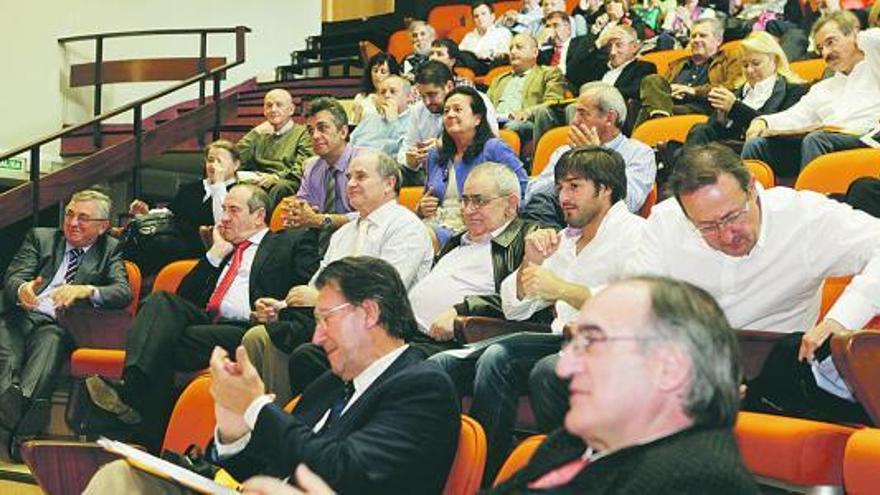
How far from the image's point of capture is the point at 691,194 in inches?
109

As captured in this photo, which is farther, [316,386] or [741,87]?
[741,87]

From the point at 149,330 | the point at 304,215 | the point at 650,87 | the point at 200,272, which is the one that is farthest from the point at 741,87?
the point at 149,330

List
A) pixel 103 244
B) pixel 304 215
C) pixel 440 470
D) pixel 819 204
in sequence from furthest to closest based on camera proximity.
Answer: pixel 103 244, pixel 304 215, pixel 819 204, pixel 440 470

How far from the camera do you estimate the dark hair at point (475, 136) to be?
462 centimetres

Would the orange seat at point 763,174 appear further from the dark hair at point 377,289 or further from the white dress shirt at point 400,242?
the dark hair at point 377,289

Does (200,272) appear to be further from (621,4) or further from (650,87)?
(621,4)

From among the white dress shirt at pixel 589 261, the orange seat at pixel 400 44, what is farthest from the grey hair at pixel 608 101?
the orange seat at pixel 400 44

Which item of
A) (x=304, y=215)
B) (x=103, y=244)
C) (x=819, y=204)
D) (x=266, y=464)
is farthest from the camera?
(x=103, y=244)

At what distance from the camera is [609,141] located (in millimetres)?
4320

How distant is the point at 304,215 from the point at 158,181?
2.68 metres

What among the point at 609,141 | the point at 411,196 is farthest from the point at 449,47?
the point at 609,141

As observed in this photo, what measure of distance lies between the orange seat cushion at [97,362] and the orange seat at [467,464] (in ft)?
6.96

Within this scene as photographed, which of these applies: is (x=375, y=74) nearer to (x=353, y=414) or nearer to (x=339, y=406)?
(x=339, y=406)

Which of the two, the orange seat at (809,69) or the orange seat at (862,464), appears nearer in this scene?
the orange seat at (862,464)
